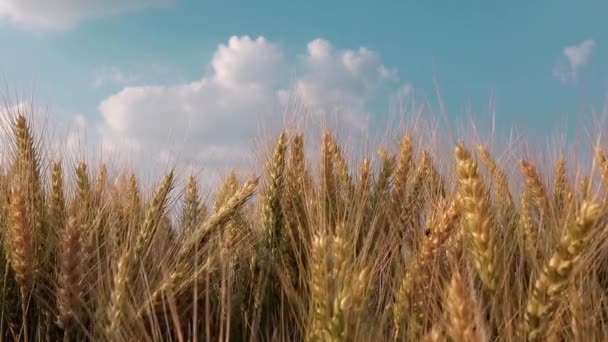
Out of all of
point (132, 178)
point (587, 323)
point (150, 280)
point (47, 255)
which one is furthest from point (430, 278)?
point (132, 178)

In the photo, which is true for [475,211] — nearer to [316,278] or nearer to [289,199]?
[316,278]

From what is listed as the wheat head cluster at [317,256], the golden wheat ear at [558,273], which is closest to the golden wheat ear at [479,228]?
the wheat head cluster at [317,256]

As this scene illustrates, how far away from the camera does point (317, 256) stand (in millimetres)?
1780

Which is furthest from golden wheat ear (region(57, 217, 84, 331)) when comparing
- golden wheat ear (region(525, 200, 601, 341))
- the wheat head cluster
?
golden wheat ear (region(525, 200, 601, 341))

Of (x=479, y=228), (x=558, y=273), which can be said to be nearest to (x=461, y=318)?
(x=558, y=273)

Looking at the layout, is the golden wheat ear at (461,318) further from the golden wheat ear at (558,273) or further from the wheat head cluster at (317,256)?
the golden wheat ear at (558,273)

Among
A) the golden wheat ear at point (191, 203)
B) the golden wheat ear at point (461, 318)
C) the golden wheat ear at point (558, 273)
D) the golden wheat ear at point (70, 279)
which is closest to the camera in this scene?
the golden wheat ear at point (461, 318)

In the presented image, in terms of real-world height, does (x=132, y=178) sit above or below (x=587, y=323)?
above

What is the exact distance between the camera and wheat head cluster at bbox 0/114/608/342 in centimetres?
178

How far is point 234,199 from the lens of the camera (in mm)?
2654

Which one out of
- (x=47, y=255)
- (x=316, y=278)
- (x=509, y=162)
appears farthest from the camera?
(x=509, y=162)

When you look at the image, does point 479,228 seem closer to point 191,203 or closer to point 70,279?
point 70,279

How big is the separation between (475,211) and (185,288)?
0.96m

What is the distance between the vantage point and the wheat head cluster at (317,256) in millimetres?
1781
